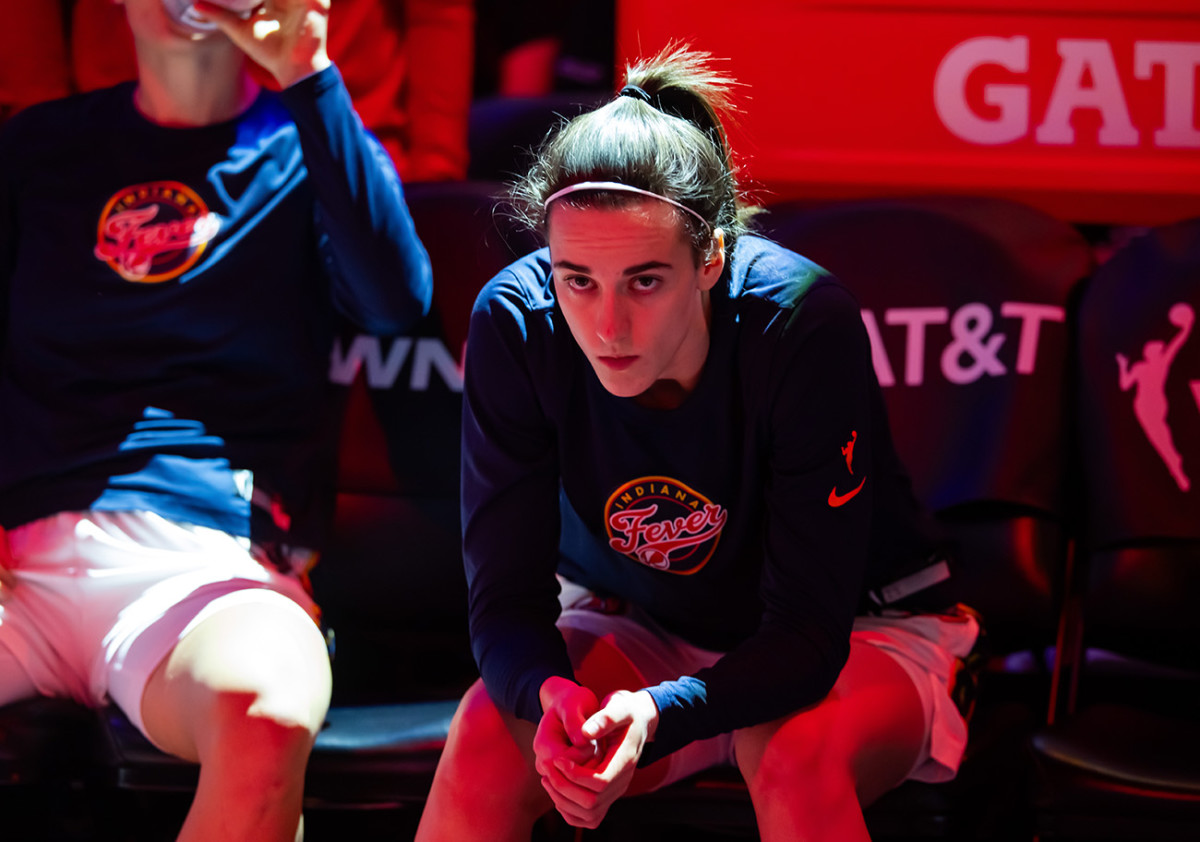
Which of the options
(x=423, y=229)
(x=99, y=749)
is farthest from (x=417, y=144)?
(x=99, y=749)

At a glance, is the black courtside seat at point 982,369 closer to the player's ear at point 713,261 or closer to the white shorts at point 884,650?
the white shorts at point 884,650

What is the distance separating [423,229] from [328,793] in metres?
0.89

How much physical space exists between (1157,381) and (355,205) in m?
1.18

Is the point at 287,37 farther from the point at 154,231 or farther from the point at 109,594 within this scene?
the point at 109,594

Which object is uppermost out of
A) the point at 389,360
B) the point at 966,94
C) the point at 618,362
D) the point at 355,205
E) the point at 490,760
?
the point at 966,94

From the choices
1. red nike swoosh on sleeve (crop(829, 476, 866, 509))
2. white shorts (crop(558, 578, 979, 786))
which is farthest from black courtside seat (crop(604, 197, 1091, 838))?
red nike swoosh on sleeve (crop(829, 476, 866, 509))

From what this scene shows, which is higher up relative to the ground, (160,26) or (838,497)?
(160,26)

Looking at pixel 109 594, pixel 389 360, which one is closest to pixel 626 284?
pixel 389 360

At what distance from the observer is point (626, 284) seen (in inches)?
49.3

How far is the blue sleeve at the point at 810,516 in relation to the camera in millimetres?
1291

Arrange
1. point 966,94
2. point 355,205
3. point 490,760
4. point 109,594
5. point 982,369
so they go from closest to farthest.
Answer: point 490,760 < point 109,594 < point 355,205 < point 982,369 < point 966,94

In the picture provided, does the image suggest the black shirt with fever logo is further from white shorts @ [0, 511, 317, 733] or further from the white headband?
white shorts @ [0, 511, 317, 733]

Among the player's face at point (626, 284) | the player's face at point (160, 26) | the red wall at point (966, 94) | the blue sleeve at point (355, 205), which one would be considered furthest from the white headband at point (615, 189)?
the red wall at point (966, 94)

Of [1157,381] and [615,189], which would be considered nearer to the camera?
[615,189]
